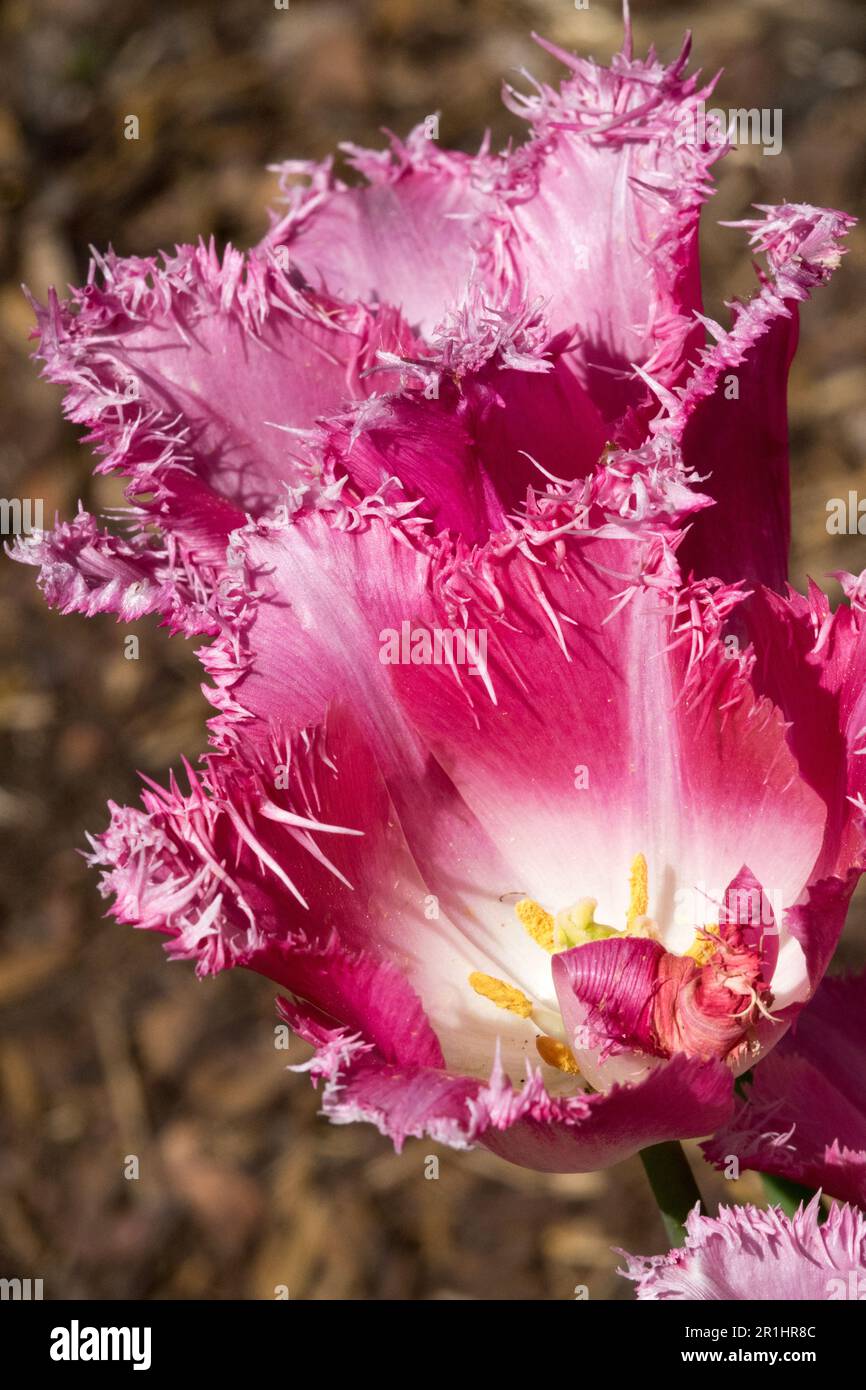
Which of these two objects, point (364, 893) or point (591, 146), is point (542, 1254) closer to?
point (364, 893)

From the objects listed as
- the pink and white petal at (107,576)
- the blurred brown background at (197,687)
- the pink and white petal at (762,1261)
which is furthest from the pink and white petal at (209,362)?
the blurred brown background at (197,687)

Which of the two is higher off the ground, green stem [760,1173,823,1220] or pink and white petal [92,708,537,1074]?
pink and white petal [92,708,537,1074]

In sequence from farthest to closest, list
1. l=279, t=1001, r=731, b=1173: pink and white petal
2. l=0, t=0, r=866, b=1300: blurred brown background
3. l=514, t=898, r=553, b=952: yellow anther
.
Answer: l=0, t=0, r=866, b=1300: blurred brown background → l=514, t=898, r=553, b=952: yellow anther → l=279, t=1001, r=731, b=1173: pink and white petal

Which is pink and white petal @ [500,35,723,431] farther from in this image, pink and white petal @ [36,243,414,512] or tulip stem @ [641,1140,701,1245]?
tulip stem @ [641,1140,701,1245]

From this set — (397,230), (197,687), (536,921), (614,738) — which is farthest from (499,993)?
(197,687)

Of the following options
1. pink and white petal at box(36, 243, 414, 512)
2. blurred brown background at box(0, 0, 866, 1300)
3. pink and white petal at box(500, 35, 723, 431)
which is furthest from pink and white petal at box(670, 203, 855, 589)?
blurred brown background at box(0, 0, 866, 1300)
